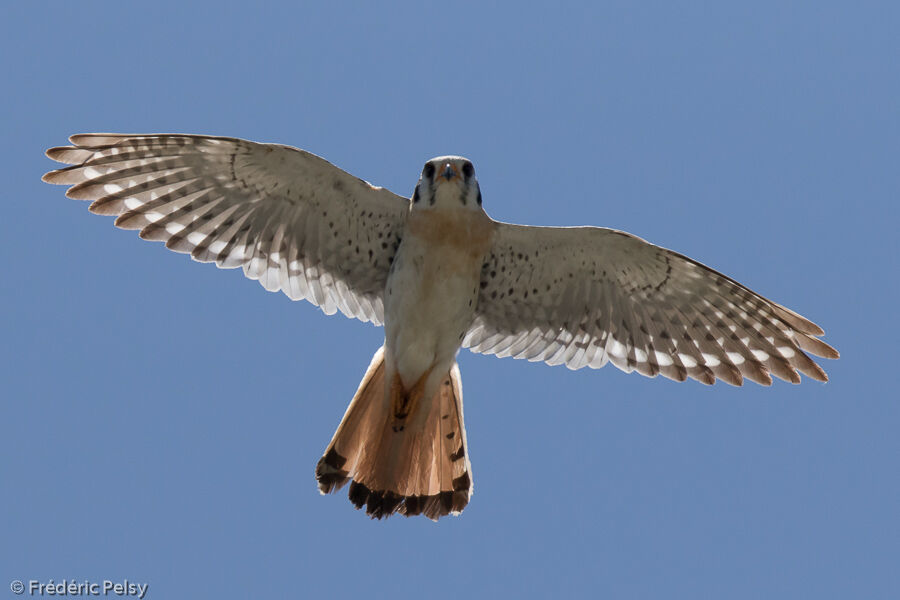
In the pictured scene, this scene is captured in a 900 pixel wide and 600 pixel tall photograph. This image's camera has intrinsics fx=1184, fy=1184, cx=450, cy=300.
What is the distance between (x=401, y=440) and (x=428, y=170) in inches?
70.6

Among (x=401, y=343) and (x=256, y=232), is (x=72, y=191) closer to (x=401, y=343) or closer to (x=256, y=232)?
(x=256, y=232)

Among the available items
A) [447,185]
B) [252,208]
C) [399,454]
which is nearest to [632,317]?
[447,185]

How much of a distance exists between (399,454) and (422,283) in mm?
1190

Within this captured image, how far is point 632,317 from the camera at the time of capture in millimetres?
8109

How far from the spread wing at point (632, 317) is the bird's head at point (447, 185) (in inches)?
16.5

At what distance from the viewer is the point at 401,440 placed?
779 centimetres

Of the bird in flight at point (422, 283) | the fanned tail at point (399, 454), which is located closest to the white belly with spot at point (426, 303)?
the bird in flight at point (422, 283)

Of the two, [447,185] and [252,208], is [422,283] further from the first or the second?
[252,208]

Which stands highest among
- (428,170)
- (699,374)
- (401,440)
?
(428,170)

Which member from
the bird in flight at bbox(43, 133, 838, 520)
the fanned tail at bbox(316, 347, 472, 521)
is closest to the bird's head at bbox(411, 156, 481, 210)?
the bird in flight at bbox(43, 133, 838, 520)

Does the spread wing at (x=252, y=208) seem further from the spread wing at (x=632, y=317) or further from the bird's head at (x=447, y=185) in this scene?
the spread wing at (x=632, y=317)

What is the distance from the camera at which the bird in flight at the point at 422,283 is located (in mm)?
7453

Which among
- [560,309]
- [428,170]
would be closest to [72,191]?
[428,170]

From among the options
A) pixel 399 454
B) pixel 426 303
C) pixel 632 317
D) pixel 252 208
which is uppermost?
pixel 252 208
